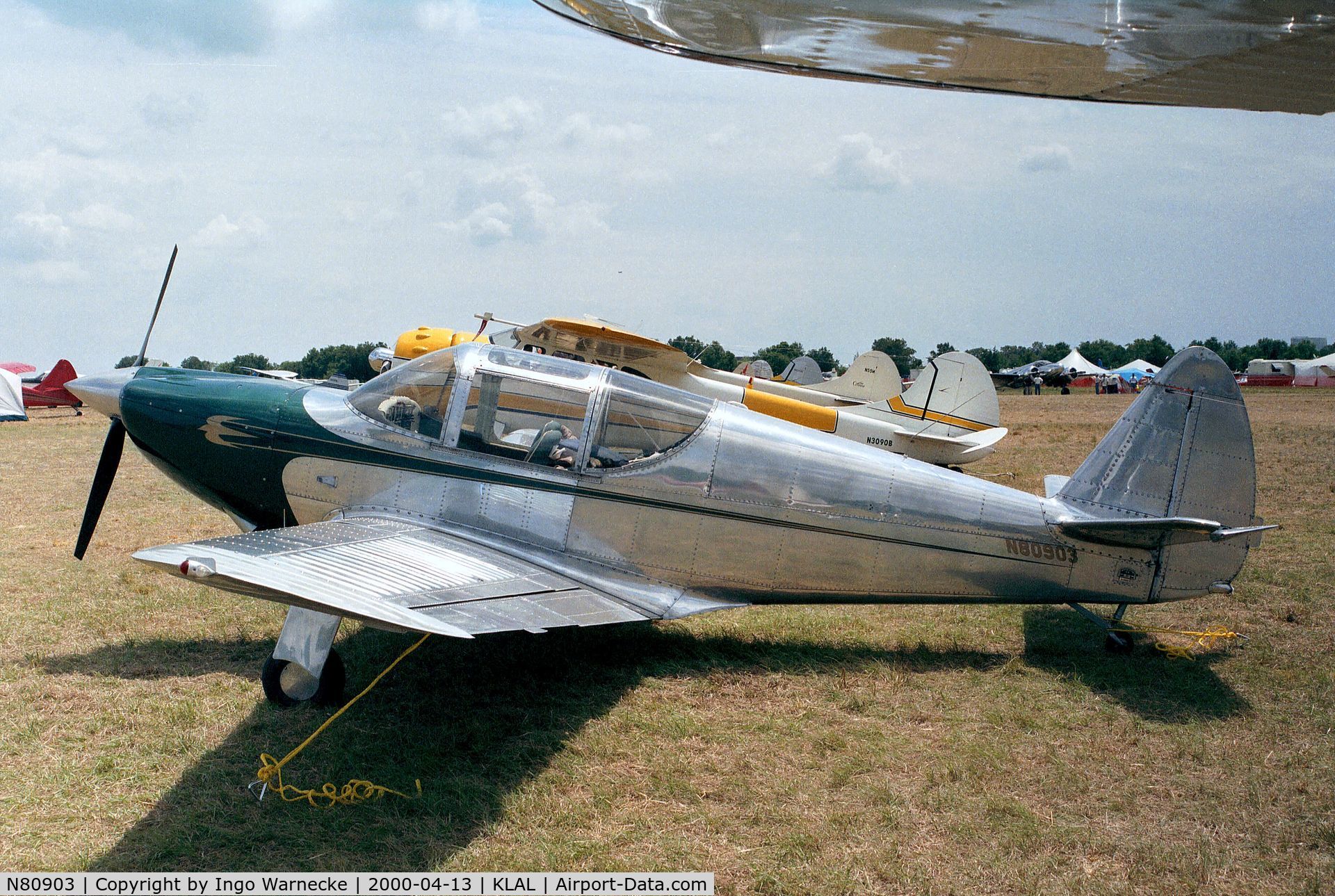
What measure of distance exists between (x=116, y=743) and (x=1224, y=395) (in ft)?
21.5

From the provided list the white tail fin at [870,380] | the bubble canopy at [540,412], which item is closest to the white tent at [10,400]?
the white tail fin at [870,380]

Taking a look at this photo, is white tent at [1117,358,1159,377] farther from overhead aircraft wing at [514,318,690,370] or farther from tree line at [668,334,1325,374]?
overhead aircraft wing at [514,318,690,370]

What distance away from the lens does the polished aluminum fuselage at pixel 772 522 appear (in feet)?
17.9

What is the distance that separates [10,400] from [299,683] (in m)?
23.8

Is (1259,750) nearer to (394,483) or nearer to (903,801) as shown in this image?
(903,801)

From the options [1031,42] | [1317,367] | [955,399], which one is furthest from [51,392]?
[1317,367]

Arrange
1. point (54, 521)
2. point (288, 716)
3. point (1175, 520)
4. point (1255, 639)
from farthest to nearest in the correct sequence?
point (54, 521), point (1255, 639), point (1175, 520), point (288, 716)

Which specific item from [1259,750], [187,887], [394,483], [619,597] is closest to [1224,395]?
[1259,750]

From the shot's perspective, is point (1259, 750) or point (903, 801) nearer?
point (903, 801)

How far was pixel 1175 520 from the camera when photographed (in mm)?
5234

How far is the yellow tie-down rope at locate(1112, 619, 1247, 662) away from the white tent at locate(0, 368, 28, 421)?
85.0 feet

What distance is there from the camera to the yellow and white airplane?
540 inches

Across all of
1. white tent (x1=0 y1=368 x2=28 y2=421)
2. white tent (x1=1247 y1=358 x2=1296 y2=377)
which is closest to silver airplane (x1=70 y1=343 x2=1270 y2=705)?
white tent (x1=0 y1=368 x2=28 y2=421)

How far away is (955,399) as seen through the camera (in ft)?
48.7
